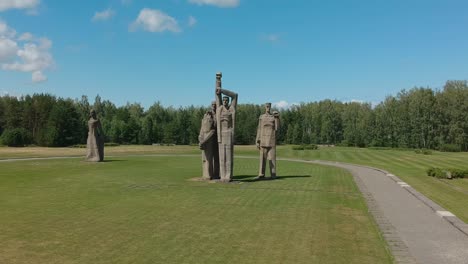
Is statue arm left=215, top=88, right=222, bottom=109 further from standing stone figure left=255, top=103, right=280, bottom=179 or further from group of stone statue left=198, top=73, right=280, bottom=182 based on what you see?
standing stone figure left=255, top=103, right=280, bottom=179

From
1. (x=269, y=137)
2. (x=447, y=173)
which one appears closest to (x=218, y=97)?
(x=269, y=137)

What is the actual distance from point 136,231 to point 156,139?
98567 millimetres

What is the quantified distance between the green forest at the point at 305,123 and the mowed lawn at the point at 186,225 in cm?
6623

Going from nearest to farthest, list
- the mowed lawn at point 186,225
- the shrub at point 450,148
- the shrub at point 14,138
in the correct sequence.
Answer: the mowed lawn at point 186,225
the shrub at point 450,148
the shrub at point 14,138

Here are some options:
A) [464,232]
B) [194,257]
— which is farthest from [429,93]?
[194,257]

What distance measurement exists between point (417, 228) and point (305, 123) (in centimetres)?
10243

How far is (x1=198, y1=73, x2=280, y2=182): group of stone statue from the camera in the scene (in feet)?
69.4

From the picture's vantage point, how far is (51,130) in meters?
83.1

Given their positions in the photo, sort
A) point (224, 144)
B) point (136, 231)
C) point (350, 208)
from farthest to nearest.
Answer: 1. point (224, 144)
2. point (350, 208)
3. point (136, 231)

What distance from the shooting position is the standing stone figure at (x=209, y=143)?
22.3m

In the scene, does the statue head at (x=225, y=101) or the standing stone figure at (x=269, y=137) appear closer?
the statue head at (x=225, y=101)

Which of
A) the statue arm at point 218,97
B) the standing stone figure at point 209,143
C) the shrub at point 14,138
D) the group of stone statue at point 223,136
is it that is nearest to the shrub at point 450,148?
the group of stone statue at point 223,136

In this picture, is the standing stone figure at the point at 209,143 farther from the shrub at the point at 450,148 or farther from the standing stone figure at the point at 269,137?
the shrub at the point at 450,148

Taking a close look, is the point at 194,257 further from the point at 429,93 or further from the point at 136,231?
the point at 429,93
